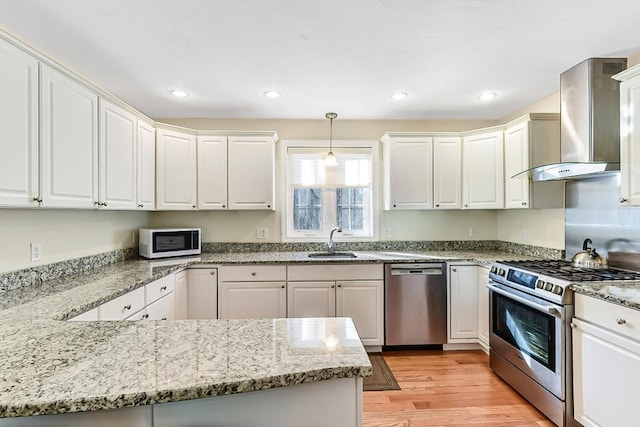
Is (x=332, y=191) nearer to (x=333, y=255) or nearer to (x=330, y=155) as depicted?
(x=330, y=155)

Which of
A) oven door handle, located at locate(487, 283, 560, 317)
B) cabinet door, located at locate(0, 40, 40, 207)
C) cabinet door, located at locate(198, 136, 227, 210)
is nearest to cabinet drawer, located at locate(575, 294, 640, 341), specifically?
oven door handle, located at locate(487, 283, 560, 317)

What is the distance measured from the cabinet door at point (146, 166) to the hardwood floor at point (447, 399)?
252 cm

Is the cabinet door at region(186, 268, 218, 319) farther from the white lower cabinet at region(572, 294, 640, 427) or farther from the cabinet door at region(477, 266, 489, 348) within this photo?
the white lower cabinet at region(572, 294, 640, 427)

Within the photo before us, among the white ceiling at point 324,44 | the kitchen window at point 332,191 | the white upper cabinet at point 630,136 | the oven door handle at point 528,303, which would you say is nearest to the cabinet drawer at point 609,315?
the oven door handle at point 528,303

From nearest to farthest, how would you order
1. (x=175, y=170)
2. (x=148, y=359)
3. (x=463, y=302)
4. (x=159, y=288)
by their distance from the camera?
1. (x=148, y=359)
2. (x=159, y=288)
3. (x=463, y=302)
4. (x=175, y=170)

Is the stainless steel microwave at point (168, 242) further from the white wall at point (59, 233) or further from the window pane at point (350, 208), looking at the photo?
Answer: the window pane at point (350, 208)

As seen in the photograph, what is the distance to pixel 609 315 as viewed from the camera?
5.49 ft

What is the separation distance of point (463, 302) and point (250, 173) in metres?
2.51

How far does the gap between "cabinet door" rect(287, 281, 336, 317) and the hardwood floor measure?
0.75 metres

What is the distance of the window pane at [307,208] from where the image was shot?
3.72 metres

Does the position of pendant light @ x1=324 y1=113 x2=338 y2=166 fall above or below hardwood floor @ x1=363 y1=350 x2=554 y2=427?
above

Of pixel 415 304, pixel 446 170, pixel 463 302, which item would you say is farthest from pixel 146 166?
pixel 463 302

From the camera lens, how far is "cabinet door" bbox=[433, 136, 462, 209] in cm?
339

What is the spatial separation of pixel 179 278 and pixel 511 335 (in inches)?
109
